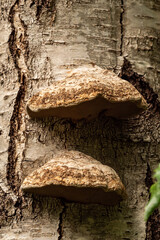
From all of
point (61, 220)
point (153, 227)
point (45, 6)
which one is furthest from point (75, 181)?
point (45, 6)

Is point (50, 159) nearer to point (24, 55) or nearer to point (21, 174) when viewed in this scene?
point (21, 174)

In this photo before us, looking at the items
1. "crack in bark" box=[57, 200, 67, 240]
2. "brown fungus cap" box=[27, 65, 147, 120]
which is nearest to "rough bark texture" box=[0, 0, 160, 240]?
"crack in bark" box=[57, 200, 67, 240]

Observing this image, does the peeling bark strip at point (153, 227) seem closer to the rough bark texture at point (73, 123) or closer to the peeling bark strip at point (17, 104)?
the rough bark texture at point (73, 123)

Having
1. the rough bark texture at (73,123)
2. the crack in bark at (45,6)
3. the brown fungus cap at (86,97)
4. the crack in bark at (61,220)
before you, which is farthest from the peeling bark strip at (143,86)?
the crack in bark at (61,220)

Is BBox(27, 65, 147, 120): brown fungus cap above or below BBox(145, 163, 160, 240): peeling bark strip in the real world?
above

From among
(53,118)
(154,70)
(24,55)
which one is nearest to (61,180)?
(53,118)

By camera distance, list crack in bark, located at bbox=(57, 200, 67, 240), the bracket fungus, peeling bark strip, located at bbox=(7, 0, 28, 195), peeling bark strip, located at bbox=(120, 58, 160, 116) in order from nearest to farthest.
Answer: the bracket fungus < crack in bark, located at bbox=(57, 200, 67, 240) < peeling bark strip, located at bbox=(7, 0, 28, 195) < peeling bark strip, located at bbox=(120, 58, 160, 116)

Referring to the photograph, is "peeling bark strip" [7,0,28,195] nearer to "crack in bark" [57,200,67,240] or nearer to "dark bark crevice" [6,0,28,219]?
"dark bark crevice" [6,0,28,219]
